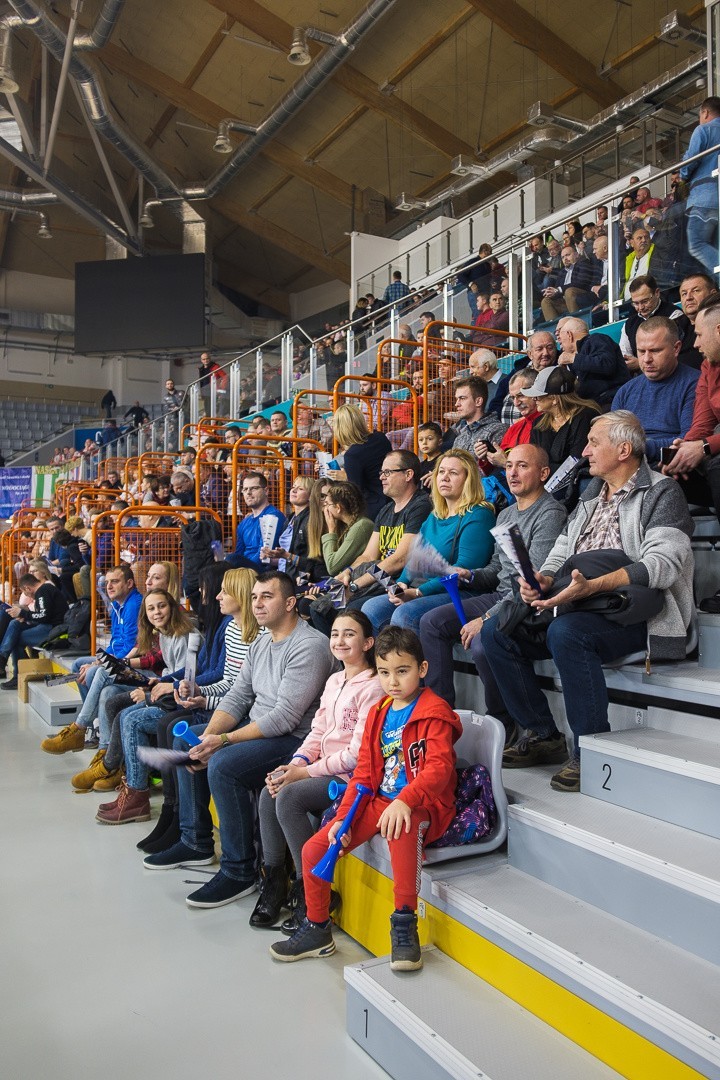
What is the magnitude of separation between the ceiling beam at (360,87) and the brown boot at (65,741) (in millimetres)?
11545

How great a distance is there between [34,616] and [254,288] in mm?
18148

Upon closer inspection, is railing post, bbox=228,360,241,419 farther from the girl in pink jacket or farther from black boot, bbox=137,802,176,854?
the girl in pink jacket

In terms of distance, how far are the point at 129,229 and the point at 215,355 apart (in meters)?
4.54

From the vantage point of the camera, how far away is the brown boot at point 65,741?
5.41 metres

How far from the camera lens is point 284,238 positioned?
19.6 m

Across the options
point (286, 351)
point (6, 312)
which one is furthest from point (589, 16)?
point (6, 312)

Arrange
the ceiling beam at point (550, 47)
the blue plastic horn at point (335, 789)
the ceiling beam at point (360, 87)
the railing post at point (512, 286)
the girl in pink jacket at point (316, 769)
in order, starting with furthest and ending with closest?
the ceiling beam at point (360, 87)
the ceiling beam at point (550, 47)
the railing post at point (512, 286)
the girl in pink jacket at point (316, 769)
the blue plastic horn at point (335, 789)

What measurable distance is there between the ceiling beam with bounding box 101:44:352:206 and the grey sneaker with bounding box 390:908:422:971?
54.1ft

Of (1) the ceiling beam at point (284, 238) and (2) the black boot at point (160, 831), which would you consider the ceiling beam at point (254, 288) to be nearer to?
(1) the ceiling beam at point (284, 238)

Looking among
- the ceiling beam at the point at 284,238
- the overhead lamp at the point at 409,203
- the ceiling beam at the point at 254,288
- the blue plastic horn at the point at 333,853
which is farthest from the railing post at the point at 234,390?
the ceiling beam at the point at 254,288

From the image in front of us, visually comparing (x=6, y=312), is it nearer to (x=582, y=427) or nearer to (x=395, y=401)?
(x=395, y=401)

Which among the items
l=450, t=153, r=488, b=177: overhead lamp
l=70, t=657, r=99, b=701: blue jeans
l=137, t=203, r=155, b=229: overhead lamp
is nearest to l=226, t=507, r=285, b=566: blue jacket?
l=70, t=657, r=99, b=701: blue jeans

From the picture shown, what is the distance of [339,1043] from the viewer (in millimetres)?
2137

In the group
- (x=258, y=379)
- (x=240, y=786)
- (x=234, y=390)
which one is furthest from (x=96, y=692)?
(x=234, y=390)
